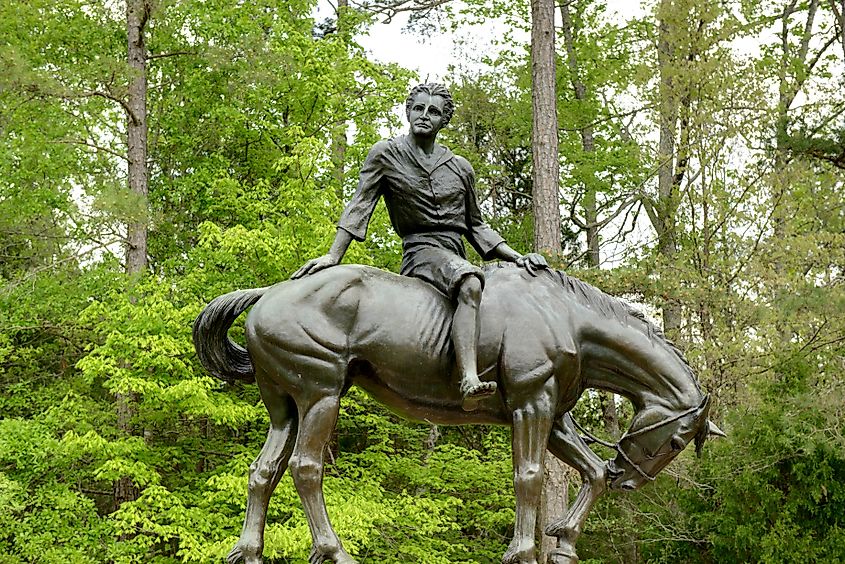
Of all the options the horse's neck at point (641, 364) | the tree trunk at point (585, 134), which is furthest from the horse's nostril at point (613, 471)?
the tree trunk at point (585, 134)

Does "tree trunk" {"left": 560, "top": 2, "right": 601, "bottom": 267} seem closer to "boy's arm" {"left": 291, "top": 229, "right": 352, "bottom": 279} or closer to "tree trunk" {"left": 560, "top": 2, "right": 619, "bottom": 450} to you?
"tree trunk" {"left": 560, "top": 2, "right": 619, "bottom": 450}

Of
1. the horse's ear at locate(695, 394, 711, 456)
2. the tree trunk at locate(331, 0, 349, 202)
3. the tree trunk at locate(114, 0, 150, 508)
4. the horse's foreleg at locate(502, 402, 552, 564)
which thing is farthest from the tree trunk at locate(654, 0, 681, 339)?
the horse's foreleg at locate(502, 402, 552, 564)

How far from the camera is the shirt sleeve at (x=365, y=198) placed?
5191 millimetres

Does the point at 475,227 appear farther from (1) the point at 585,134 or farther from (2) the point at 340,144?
(1) the point at 585,134

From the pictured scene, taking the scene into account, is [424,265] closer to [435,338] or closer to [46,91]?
[435,338]

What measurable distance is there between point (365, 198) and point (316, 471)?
141cm

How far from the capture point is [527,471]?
4.83 metres

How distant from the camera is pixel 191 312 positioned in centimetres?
1334

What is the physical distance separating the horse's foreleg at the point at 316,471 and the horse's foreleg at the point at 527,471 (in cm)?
79

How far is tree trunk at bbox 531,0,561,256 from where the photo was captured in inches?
512

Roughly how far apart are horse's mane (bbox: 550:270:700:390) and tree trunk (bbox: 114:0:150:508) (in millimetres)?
10074

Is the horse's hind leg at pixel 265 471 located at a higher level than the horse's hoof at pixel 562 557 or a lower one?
higher

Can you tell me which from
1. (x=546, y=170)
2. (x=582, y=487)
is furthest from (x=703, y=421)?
(x=546, y=170)

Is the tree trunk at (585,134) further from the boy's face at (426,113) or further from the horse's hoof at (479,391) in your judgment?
the horse's hoof at (479,391)
